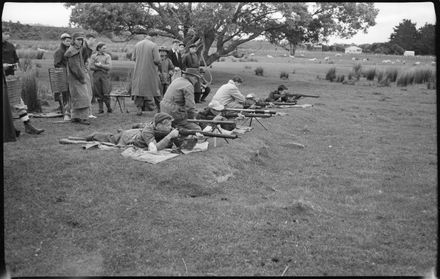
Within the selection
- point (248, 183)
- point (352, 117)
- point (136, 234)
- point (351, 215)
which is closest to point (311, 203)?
point (351, 215)

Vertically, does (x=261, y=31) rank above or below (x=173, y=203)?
above

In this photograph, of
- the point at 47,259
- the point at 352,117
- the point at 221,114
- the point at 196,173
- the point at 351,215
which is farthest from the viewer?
the point at 352,117

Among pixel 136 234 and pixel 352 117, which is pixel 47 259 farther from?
pixel 352 117

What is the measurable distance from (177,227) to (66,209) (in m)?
1.30

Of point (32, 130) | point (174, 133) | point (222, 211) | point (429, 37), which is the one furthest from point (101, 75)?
point (429, 37)

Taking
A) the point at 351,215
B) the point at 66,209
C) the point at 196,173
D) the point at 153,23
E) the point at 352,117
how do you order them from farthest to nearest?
1. the point at 153,23
2. the point at 352,117
3. the point at 196,173
4. the point at 351,215
5. the point at 66,209

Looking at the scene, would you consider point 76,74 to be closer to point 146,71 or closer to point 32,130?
point 32,130

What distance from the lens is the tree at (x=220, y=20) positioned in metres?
19.1

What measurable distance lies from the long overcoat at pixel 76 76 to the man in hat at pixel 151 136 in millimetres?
1872

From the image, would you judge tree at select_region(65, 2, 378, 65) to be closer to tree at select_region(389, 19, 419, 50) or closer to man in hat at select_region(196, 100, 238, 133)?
man in hat at select_region(196, 100, 238, 133)

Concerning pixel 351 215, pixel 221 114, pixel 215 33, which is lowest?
pixel 351 215

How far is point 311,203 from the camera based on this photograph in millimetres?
5590

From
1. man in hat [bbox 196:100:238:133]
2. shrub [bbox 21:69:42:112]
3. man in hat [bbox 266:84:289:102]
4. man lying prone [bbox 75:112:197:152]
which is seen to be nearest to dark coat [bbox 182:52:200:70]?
man in hat [bbox 266:84:289:102]

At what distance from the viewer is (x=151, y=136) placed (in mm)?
7379
